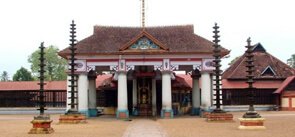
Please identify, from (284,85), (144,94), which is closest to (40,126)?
(144,94)

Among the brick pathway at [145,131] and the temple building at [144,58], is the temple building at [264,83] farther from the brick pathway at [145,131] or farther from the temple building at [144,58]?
the brick pathway at [145,131]

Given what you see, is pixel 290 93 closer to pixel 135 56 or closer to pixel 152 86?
pixel 152 86

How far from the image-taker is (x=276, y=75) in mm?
44906

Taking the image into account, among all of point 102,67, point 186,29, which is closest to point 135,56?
point 102,67

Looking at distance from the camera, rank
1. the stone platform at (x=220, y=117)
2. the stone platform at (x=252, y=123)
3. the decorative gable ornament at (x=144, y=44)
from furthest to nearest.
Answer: the decorative gable ornament at (x=144, y=44), the stone platform at (x=220, y=117), the stone platform at (x=252, y=123)

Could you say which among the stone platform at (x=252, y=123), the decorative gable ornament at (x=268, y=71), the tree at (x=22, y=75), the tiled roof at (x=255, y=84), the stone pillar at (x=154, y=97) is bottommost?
the stone platform at (x=252, y=123)

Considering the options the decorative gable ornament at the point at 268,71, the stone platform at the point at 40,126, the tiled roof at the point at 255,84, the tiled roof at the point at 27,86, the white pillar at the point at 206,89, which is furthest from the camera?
the tiled roof at the point at 27,86

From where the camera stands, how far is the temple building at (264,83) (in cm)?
4203

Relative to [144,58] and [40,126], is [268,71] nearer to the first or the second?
[144,58]

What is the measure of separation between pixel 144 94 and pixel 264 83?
14.0 metres

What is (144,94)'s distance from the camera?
120 ft

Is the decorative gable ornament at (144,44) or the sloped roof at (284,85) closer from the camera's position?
the decorative gable ornament at (144,44)

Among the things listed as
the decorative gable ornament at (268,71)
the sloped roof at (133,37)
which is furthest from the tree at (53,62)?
the sloped roof at (133,37)

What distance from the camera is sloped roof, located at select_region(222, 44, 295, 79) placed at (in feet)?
148
